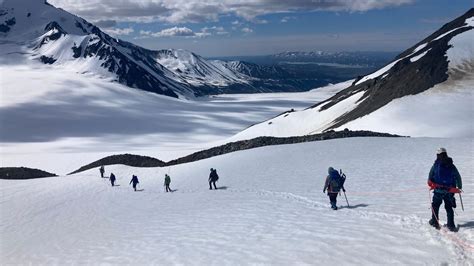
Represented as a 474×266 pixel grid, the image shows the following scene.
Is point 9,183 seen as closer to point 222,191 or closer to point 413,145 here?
point 222,191

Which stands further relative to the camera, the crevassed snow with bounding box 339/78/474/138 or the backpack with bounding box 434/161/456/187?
the crevassed snow with bounding box 339/78/474/138

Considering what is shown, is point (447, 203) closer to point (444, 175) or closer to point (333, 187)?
point (444, 175)

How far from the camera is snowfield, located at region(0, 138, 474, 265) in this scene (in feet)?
39.4

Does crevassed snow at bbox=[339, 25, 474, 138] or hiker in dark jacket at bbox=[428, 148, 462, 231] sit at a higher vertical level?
crevassed snow at bbox=[339, 25, 474, 138]

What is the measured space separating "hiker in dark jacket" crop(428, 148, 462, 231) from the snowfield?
587 millimetres

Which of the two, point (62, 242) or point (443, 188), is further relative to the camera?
point (62, 242)

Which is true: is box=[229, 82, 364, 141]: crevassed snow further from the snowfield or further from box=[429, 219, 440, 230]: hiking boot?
box=[429, 219, 440, 230]: hiking boot

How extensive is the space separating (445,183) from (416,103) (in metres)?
54.5

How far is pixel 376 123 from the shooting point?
57.6 m

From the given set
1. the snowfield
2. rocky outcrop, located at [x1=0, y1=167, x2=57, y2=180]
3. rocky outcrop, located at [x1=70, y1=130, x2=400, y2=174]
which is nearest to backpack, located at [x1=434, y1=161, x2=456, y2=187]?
the snowfield

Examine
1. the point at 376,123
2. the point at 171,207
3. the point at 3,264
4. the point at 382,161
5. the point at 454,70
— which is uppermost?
the point at 454,70

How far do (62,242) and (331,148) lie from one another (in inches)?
909

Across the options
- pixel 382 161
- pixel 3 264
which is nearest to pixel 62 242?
pixel 3 264

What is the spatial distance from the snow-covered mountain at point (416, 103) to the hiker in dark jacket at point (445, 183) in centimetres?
3792
